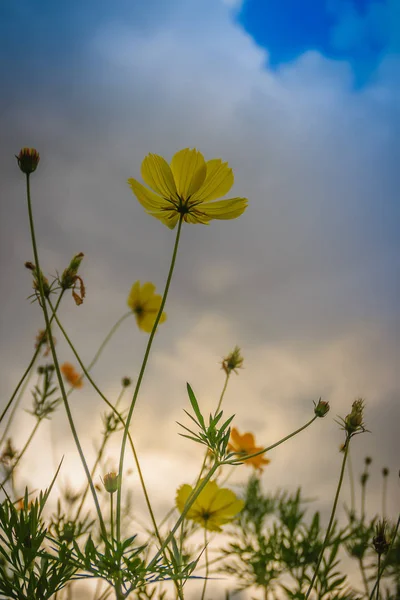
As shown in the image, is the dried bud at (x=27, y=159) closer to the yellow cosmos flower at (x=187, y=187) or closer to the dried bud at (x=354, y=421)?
the yellow cosmos flower at (x=187, y=187)

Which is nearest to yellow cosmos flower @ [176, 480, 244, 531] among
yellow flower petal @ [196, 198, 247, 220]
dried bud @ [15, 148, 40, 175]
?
yellow flower petal @ [196, 198, 247, 220]

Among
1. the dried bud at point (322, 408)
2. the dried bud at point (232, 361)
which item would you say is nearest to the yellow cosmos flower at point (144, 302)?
the dried bud at point (232, 361)

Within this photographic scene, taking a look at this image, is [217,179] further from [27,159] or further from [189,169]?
[27,159]

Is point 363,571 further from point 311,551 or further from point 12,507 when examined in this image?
point 12,507

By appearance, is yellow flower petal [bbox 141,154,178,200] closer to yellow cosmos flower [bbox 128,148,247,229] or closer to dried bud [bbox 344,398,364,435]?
yellow cosmos flower [bbox 128,148,247,229]

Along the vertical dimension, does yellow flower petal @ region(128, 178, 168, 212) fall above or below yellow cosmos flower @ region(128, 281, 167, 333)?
below

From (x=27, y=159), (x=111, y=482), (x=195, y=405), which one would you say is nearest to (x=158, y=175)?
(x=27, y=159)
